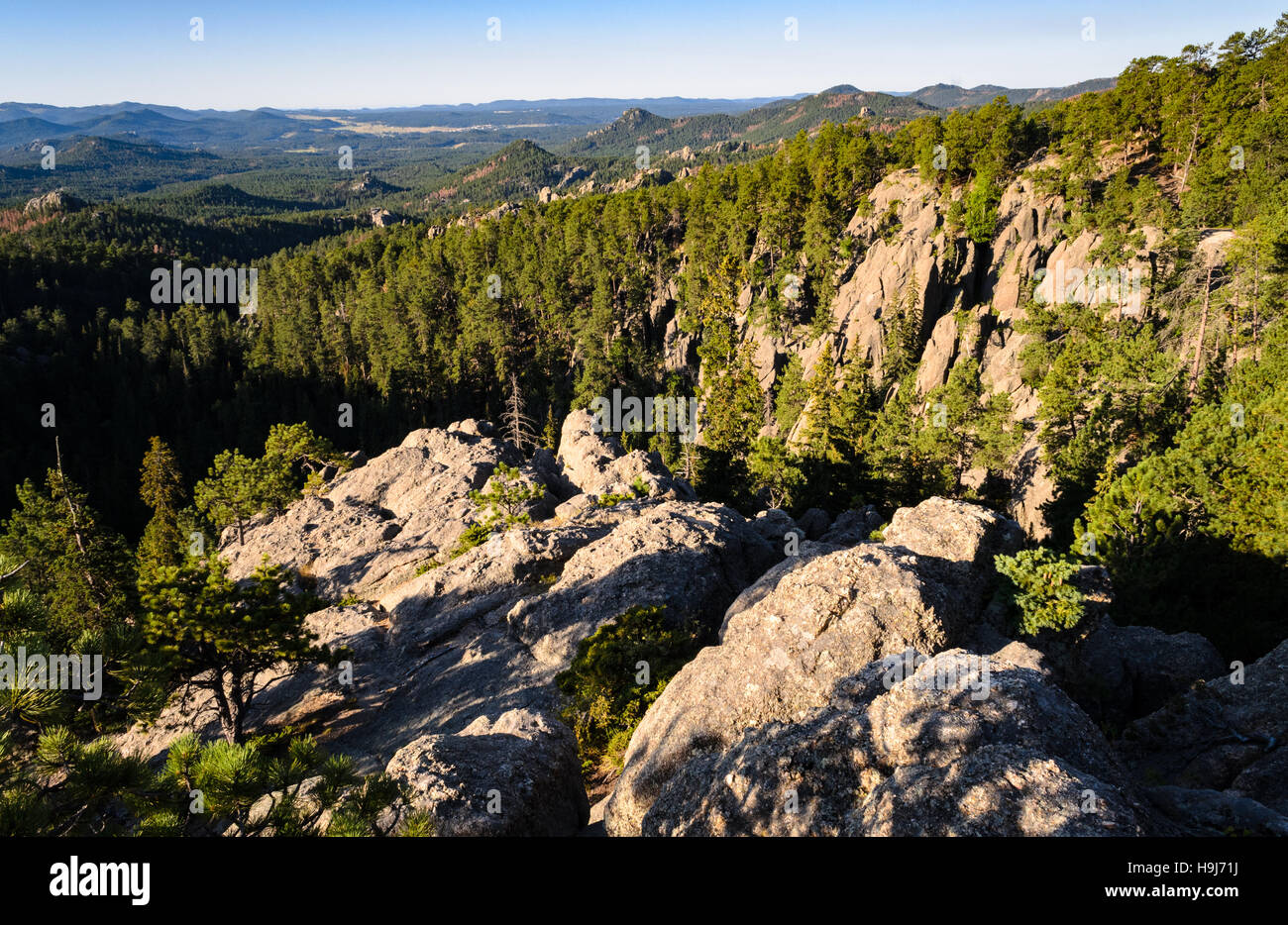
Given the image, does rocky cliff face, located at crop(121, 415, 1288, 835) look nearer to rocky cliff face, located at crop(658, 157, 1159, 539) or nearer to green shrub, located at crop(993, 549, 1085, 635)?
green shrub, located at crop(993, 549, 1085, 635)

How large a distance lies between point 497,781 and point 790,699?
6.69 metres

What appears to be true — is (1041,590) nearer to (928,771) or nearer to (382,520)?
(928,771)

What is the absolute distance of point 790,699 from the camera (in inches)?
580

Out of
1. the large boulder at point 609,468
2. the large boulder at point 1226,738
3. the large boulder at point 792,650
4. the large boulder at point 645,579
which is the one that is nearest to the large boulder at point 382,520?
the large boulder at point 609,468

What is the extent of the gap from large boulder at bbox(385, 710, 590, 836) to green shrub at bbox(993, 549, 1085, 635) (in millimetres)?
13162

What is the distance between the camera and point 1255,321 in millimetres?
40906

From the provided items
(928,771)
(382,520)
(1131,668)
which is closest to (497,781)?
(928,771)

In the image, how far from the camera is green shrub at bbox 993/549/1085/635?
57.9ft

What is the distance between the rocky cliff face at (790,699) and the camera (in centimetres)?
995

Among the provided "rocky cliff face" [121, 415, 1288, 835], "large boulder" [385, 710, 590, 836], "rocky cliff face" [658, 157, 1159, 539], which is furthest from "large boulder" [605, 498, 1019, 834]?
"rocky cliff face" [658, 157, 1159, 539]

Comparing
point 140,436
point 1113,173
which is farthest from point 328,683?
point 140,436

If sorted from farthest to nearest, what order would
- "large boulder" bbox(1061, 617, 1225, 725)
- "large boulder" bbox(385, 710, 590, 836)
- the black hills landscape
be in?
"large boulder" bbox(1061, 617, 1225, 725) → "large boulder" bbox(385, 710, 590, 836) → the black hills landscape

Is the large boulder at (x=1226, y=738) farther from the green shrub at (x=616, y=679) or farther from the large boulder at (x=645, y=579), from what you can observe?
the large boulder at (x=645, y=579)

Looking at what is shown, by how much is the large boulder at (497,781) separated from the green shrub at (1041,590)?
518 inches
